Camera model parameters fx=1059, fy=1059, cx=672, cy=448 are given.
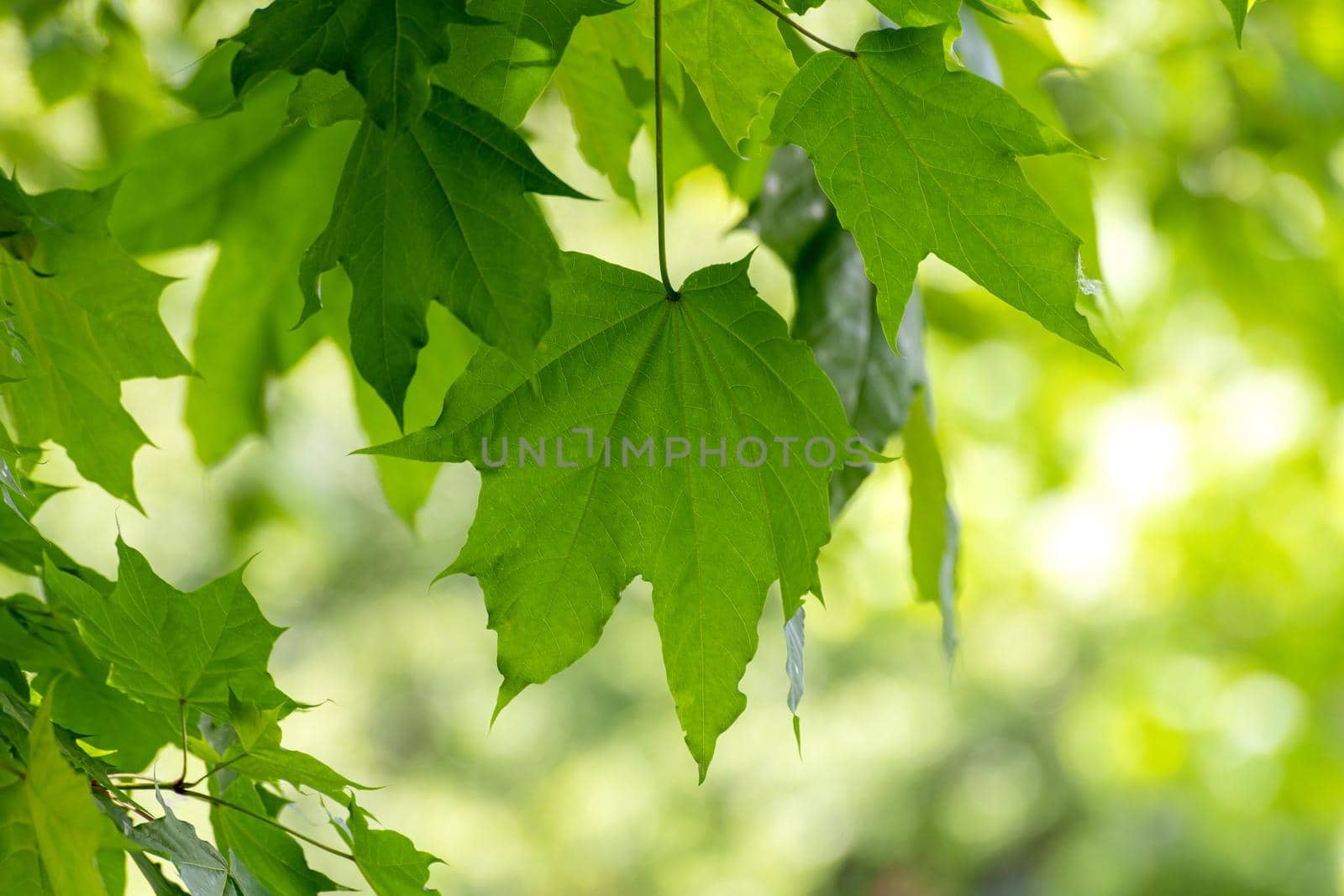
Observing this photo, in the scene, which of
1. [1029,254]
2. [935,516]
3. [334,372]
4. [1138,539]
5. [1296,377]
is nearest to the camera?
[1029,254]

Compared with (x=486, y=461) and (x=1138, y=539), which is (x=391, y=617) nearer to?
(x=1138, y=539)

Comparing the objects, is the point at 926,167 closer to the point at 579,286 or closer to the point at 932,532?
the point at 579,286

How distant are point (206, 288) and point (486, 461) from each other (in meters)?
0.44

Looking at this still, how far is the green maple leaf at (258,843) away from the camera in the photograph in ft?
1.20

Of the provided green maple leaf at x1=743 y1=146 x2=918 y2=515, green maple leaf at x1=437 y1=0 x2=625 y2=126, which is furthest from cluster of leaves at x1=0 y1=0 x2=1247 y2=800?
green maple leaf at x1=743 y1=146 x2=918 y2=515

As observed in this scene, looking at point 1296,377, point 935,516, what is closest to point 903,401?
point 935,516

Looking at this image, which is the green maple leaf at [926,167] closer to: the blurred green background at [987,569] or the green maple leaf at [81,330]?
the blurred green background at [987,569]

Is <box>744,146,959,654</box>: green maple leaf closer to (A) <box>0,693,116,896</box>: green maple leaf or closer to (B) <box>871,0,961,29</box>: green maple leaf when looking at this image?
(B) <box>871,0,961,29</box>: green maple leaf

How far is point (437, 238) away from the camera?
1.02ft

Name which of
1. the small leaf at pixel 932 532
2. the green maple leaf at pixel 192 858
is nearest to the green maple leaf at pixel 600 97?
the small leaf at pixel 932 532

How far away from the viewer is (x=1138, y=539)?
2197 mm

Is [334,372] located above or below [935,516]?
below

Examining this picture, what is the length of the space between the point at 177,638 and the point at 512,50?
0.75ft

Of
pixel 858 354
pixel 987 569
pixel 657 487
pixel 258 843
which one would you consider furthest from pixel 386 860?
pixel 987 569
